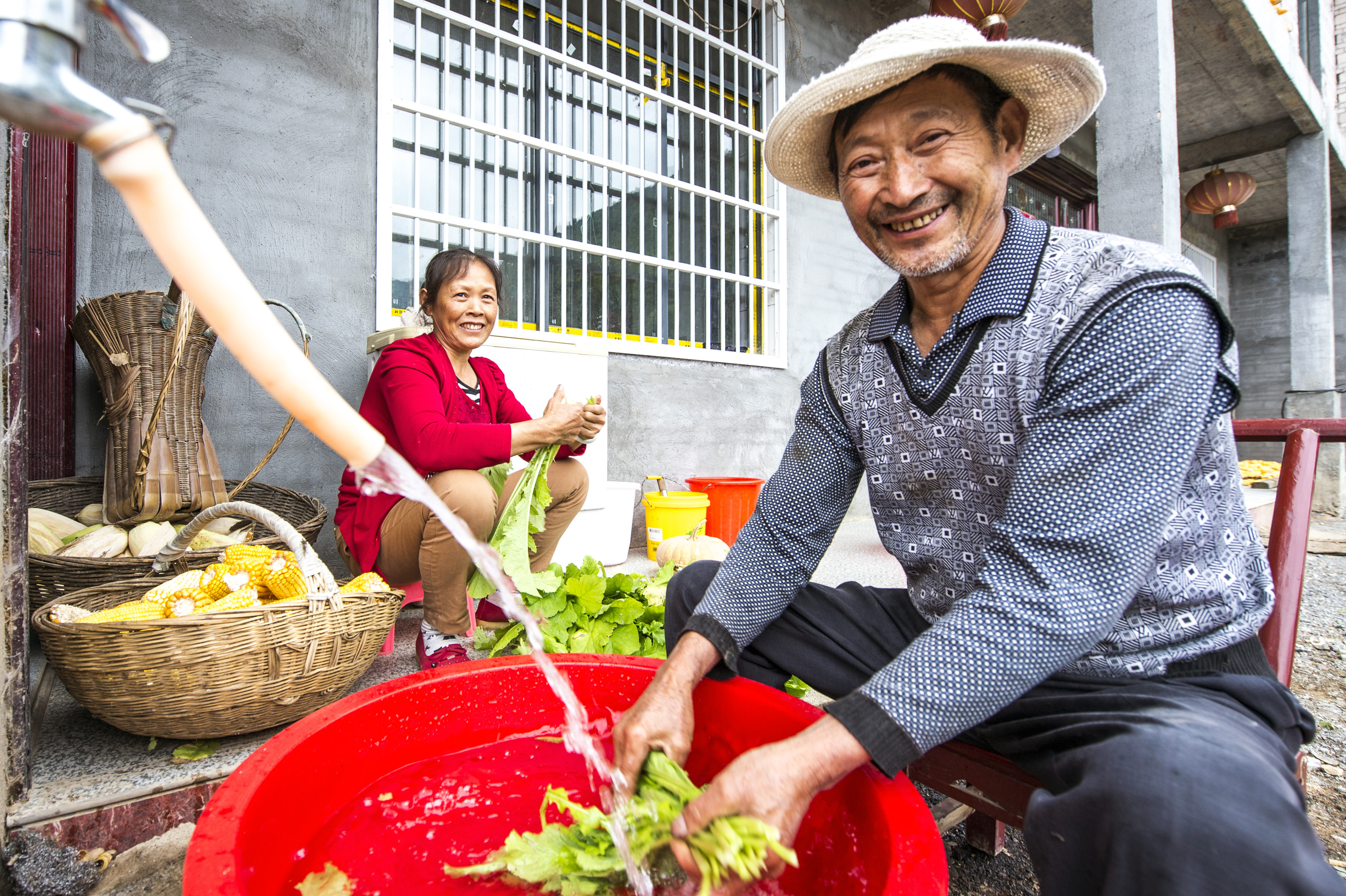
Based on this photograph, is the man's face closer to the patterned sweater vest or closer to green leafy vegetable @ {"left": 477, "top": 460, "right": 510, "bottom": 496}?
the patterned sweater vest

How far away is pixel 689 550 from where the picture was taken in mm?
3375

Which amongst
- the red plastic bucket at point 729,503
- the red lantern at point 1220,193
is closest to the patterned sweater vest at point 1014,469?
the red plastic bucket at point 729,503

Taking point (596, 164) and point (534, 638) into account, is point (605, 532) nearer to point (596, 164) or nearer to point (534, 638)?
point (534, 638)

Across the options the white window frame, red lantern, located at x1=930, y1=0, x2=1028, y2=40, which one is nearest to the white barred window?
red lantern, located at x1=930, y1=0, x2=1028, y2=40

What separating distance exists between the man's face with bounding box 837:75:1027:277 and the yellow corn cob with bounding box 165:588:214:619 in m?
1.76

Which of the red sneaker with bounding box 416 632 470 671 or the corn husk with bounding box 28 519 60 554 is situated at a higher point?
the corn husk with bounding box 28 519 60 554

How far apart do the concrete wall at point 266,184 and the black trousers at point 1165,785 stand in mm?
3239

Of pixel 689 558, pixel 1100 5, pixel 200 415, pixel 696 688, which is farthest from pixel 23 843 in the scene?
pixel 1100 5

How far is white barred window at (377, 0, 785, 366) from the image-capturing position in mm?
3787

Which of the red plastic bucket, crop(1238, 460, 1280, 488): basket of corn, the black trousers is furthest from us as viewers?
crop(1238, 460, 1280, 488): basket of corn

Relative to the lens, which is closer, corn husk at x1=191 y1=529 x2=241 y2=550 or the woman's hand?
corn husk at x1=191 y1=529 x2=241 y2=550

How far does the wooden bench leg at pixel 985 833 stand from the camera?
1.49m

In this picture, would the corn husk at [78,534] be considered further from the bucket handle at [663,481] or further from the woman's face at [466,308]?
the bucket handle at [663,481]

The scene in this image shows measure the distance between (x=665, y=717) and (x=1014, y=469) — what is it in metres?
0.77
